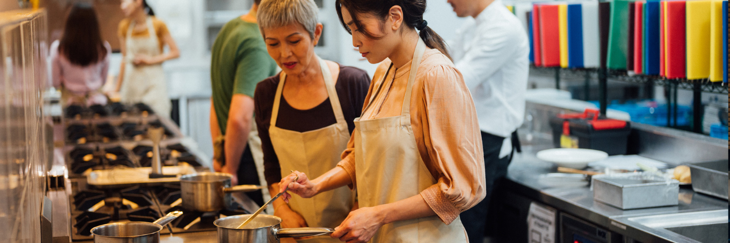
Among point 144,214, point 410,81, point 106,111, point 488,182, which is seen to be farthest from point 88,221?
point 106,111

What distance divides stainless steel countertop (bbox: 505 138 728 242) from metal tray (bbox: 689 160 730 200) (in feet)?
0.08

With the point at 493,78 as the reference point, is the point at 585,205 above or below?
below

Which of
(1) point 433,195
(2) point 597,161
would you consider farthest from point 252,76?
(2) point 597,161

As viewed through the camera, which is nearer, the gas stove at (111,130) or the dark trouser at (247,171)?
the dark trouser at (247,171)

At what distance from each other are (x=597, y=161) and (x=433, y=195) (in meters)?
1.81

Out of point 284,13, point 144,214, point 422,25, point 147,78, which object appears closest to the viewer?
point 422,25

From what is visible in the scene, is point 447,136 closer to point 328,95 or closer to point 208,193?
point 328,95

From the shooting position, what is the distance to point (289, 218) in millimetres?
1708

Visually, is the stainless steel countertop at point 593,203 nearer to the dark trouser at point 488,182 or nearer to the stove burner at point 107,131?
the dark trouser at point 488,182

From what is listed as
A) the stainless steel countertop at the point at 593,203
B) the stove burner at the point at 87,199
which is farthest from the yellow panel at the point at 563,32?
the stove burner at the point at 87,199

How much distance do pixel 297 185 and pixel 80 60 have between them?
427cm

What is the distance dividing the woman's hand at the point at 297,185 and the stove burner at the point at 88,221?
22.3 inches

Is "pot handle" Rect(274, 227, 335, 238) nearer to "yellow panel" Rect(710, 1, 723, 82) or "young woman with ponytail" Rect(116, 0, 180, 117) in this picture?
"yellow panel" Rect(710, 1, 723, 82)

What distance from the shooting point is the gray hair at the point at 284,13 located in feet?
5.08
